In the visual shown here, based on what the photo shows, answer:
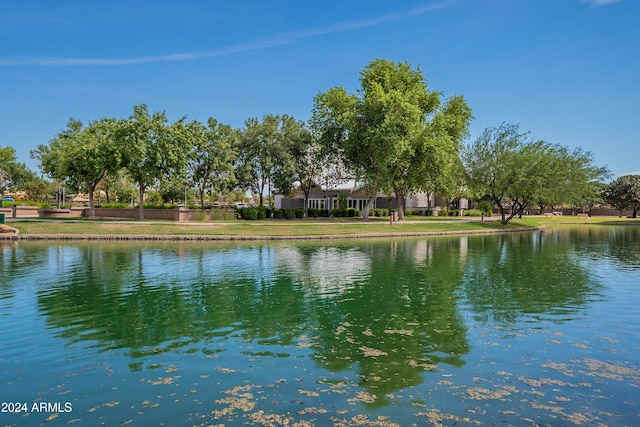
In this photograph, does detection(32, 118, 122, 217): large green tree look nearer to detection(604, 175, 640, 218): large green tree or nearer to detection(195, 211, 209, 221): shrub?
detection(195, 211, 209, 221): shrub

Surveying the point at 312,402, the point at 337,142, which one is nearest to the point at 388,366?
the point at 312,402

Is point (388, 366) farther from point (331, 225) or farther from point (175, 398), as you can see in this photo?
point (331, 225)

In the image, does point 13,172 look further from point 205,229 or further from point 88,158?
point 205,229

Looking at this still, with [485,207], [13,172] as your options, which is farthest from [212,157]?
[13,172]

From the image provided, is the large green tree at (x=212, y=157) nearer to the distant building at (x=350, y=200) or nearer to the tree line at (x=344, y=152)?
the tree line at (x=344, y=152)

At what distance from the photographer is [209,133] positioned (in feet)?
183

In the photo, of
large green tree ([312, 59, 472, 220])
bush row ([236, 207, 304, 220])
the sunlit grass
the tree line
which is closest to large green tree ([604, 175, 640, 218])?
the tree line

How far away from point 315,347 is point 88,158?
44865 mm

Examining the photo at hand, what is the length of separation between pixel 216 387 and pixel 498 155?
58.2 metres

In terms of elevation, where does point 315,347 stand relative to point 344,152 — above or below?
below

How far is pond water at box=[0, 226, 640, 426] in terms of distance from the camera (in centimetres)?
726

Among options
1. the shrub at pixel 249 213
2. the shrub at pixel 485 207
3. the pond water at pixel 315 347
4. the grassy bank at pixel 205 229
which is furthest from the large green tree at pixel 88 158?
the shrub at pixel 485 207

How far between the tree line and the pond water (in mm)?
28537

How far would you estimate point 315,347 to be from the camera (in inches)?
406
